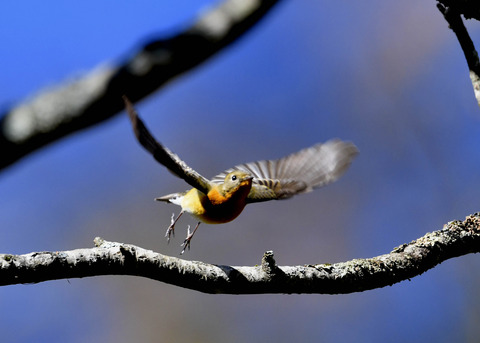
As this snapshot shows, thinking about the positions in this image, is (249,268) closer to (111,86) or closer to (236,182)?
(111,86)

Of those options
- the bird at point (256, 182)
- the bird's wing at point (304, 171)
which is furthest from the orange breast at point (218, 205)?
the bird's wing at point (304, 171)

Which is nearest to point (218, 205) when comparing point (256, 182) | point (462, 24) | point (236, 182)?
point (236, 182)

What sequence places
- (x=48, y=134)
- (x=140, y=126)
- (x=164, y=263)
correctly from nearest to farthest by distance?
(x=164, y=263)
(x=140, y=126)
(x=48, y=134)

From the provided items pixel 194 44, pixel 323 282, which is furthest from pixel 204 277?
pixel 194 44

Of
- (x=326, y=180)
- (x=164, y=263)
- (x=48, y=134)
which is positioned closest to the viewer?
(x=164, y=263)

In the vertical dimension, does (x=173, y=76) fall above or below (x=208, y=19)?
below

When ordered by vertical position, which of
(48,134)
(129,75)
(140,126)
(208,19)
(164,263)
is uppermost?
(208,19)

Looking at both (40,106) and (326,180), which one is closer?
(40,106)

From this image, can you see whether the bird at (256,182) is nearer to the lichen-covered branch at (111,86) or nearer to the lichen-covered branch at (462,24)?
the lichen-covered branch at (111,86)

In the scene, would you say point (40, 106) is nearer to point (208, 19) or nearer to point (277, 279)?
point (208, 19)

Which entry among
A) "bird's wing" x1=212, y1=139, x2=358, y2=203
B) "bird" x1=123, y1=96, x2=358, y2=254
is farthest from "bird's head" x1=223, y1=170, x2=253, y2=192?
"bird's wing" x1=212, y1=139, x2=358, y2=203
